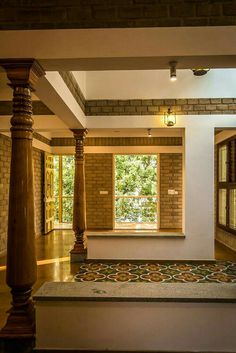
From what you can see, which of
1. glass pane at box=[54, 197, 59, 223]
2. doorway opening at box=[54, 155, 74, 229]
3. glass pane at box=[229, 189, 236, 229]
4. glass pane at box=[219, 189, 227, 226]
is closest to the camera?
glass pane at box=[229, 189, 236, 229]

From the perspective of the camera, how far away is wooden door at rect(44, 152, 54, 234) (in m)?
8.29

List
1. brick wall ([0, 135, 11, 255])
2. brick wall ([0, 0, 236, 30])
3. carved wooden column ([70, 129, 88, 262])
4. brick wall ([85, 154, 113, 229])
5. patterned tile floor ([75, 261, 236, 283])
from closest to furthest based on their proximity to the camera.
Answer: brick wall ([0, 0, 236, 30]) → patterned tile floor ([75, 261, 236, 283]) → carved wooden column ([70, 129, 88, 262]) → brick wall ([0, 135, 11, 255]) → brick wall ([85, 154, 113, 229])

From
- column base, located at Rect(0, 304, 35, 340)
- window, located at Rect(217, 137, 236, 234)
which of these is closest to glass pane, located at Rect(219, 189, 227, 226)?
window, located at Rect(217, 137, 236, 234)

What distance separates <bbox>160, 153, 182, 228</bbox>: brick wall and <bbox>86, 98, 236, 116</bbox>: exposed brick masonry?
3.70m

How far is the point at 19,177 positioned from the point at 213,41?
1689mm

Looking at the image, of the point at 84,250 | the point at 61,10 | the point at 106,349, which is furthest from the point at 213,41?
the point at 84,250

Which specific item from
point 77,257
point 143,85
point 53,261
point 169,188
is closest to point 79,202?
point 77,257

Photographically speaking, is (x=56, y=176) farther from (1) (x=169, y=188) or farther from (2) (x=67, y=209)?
(1) (x=169, y=188)

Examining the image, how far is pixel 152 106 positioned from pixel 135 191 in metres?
4.28

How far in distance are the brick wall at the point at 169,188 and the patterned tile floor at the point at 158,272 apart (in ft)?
11.7

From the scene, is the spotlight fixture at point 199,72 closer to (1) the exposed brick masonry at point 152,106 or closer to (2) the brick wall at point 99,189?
(1) the exposed brick masonry at point 152,106

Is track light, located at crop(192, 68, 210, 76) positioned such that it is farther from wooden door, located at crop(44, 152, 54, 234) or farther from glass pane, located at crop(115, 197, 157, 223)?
wooden door, located at crop(44, 152, 54, 234)

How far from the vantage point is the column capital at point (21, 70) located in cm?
226

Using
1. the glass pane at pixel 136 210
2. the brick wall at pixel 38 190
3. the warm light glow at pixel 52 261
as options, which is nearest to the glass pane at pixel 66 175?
the brick wall at pixel 38 190
